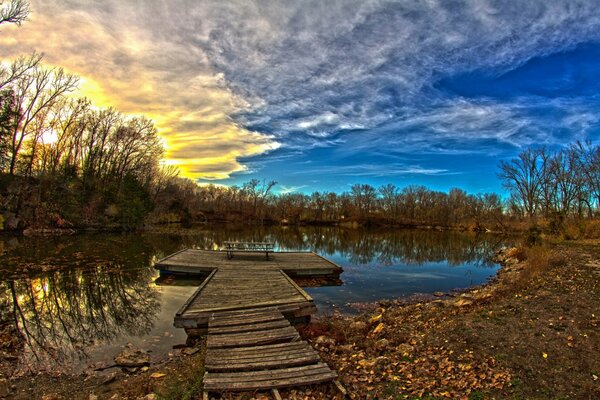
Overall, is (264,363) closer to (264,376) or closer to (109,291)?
(264,376)

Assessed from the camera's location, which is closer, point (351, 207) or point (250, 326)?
point (250, 326)

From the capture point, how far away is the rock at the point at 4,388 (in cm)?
588

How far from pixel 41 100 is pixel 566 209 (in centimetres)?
6410

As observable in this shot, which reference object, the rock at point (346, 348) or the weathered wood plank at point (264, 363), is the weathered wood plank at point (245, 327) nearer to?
the rock at point (346, 348)

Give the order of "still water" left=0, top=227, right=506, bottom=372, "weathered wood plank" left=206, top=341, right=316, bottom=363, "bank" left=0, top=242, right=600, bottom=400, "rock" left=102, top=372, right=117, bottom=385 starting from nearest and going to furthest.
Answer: "bank" left=0, top=242, right=600, bottom=400 < "weathered wood plank" left=206, top=341, right=316, bottom=363 < "rock" left=102, top=372, right=117, bottom=385 < "still water" left=0, top=227, right=506, bottom=372

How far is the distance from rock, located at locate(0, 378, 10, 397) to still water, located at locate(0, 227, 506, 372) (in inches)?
29.6

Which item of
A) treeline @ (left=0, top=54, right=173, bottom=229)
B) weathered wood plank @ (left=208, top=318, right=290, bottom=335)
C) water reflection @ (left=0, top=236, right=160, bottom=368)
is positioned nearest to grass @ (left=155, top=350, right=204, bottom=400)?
weathered wood plank @ (left=208, top=318, right=290, bottom=335)

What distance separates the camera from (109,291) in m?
13.7

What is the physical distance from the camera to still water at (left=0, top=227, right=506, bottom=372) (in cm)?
850

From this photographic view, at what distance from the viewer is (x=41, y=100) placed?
120 feet

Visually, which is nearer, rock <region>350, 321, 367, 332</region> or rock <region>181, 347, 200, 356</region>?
rock <region>181, 347, 200, 356</region>

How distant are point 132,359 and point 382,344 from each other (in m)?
5.99

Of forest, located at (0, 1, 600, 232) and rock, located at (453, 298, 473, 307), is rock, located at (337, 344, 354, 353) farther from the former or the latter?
forest, located at (0, 1, 600, 232)

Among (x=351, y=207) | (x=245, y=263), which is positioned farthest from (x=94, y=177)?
(x=351, y=207)
